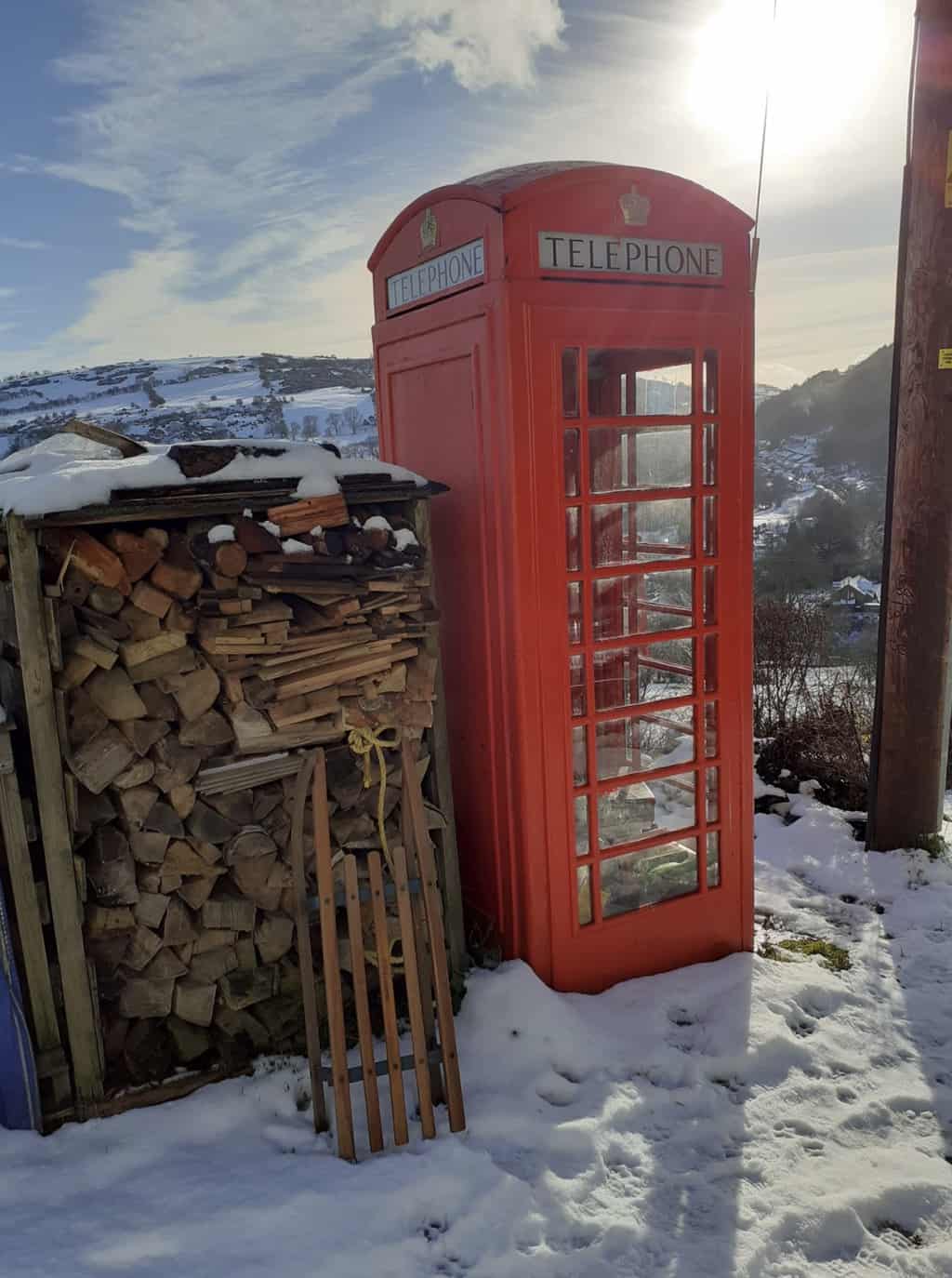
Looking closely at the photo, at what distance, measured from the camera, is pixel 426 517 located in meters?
3.75

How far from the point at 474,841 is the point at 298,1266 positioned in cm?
183

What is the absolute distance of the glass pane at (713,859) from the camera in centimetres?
430

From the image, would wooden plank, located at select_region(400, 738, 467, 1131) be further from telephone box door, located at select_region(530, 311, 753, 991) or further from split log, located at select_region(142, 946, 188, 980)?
split log, located at select_region(142, 946, 188, 980)

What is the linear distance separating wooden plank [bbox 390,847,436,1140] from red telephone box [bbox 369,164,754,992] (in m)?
0.77

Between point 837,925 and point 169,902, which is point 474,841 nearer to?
point 169,902

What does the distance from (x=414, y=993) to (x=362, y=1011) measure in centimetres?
18

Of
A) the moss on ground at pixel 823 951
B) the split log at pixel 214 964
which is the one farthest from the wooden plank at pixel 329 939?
the moss on ground at pixel 823 951

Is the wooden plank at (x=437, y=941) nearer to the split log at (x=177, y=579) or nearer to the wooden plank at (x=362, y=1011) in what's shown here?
the wooden plank at (x=362, y=1011)

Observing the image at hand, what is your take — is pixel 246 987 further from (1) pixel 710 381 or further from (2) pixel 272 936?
(1) pixel 710 381

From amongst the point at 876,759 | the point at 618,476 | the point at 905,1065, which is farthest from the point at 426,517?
the point at 876,759

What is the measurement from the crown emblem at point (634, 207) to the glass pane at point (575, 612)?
1.40 metres

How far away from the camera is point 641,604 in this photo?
3.98 metres

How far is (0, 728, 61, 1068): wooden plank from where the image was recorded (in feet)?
10.3

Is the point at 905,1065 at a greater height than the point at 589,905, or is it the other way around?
the point at 589,905
